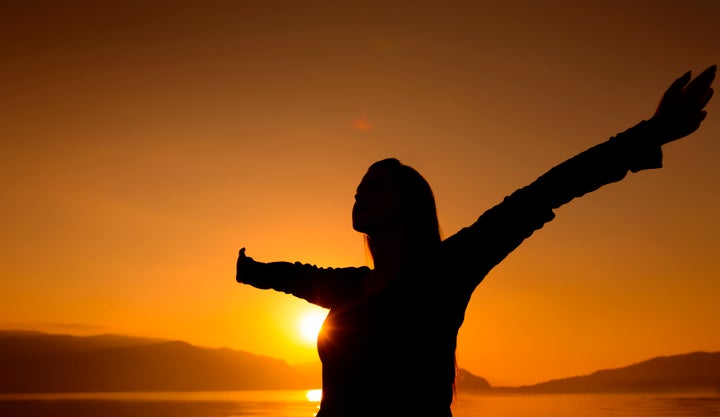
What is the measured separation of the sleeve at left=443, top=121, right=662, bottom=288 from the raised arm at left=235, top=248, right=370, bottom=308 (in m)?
0.81

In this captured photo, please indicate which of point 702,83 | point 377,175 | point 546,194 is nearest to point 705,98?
point 702,83

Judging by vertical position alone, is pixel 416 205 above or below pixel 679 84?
below

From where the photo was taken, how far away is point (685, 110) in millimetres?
2484

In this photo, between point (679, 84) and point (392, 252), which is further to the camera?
point (392, 252)

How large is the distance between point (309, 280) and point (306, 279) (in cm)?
3

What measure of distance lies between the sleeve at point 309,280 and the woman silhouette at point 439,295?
0.95ft

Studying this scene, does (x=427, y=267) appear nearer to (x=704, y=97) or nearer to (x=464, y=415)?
(x=704, y=97)

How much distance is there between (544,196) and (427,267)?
581mm

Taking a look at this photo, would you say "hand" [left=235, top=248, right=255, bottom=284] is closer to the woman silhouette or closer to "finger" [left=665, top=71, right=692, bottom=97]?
the woman silhouette

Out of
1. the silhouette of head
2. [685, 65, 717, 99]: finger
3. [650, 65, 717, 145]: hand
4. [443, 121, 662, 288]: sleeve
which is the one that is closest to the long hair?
the silhouette of head

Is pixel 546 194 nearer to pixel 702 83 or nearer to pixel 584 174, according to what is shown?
pixel 584 174

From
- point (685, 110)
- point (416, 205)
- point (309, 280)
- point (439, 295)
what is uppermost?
point (685, 110)

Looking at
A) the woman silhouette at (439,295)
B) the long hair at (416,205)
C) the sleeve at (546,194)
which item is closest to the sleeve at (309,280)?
the woman silhouette at (439,295)

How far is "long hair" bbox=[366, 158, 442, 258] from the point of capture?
3.02 meters
